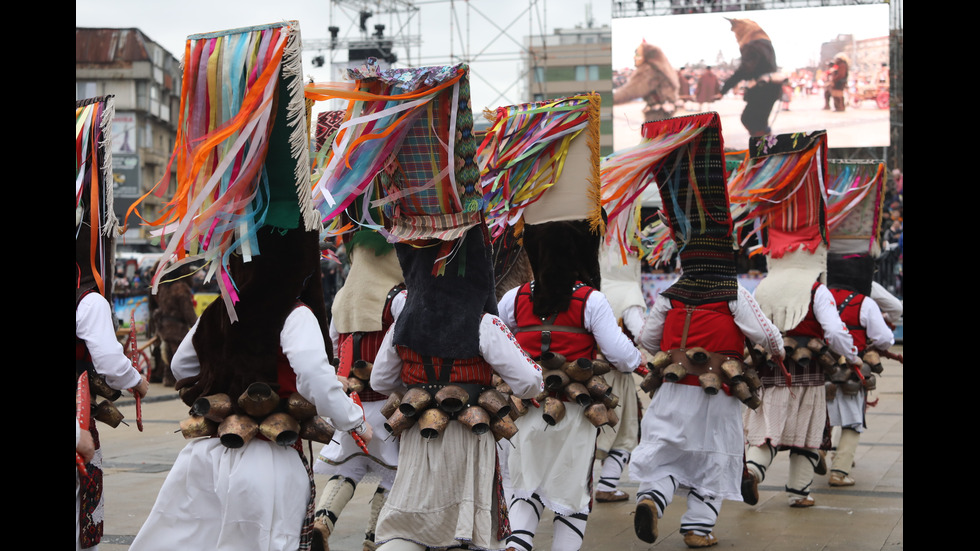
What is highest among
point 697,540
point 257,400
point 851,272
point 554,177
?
point 554,177

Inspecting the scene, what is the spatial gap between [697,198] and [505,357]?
93.8 inches

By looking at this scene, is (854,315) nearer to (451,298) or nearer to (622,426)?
(622,426)

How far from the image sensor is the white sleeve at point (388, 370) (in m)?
4.88

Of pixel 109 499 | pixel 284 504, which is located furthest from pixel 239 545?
pixel 109 499

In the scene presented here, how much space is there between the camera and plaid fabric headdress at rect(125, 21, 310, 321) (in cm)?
375

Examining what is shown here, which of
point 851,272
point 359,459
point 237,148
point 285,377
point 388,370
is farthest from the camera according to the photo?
point 851,272

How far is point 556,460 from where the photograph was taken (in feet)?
18.5

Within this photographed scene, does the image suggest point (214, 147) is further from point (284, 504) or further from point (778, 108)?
point (778, 108)

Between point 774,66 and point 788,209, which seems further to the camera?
point 774,66

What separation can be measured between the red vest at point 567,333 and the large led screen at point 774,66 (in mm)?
29237

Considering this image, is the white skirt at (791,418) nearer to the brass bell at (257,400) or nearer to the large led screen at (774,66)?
the brass bell at (257,400)

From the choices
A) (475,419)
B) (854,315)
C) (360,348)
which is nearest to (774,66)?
(854,315)
